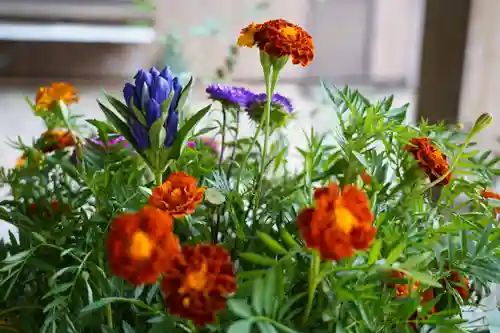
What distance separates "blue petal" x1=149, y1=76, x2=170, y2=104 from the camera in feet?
1.16

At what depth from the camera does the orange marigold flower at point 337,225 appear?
261 millimetres

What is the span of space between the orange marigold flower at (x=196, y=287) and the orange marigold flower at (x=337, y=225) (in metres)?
0.05

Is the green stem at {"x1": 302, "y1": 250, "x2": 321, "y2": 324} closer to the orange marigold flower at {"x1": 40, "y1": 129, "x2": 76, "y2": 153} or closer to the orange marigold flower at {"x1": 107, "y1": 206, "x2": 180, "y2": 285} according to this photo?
the orange marigold flower at {"x1": 107, "y1": 206, "x2": 180, "y2": 285}

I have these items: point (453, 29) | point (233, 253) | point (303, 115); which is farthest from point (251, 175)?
point (303, 115)

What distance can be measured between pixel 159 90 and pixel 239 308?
0.49 ft

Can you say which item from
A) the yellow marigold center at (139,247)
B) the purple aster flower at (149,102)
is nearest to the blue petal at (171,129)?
the purple aster flower at (149,102)

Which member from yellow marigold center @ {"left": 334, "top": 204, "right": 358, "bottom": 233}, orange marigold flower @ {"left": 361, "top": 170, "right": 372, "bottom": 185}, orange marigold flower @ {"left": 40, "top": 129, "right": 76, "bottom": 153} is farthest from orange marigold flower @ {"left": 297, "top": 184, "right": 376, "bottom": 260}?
orange marigold flower @ {"left": 40, "top": 129, "right": 76, "bottom": 153}

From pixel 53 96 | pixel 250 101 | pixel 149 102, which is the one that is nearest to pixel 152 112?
pixel 149 102

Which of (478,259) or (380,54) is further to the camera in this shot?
(380,54)

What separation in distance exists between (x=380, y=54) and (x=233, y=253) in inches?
36.5

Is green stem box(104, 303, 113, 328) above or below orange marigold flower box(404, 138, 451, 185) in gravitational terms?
below

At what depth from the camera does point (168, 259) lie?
275 mm

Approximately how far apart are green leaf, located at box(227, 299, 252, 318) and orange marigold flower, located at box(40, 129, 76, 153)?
0.96 feet

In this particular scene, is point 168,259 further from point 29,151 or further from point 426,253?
point 29,151
